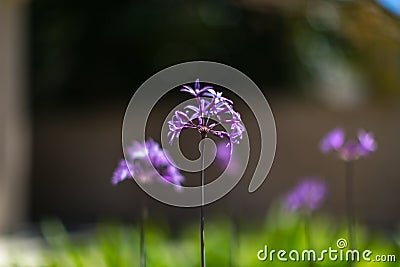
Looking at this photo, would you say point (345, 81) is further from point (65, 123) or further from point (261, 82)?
point (65, 123)

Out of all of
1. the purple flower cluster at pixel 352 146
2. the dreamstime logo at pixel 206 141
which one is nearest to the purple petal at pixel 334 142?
the purple flower cluster at pixel 352 146

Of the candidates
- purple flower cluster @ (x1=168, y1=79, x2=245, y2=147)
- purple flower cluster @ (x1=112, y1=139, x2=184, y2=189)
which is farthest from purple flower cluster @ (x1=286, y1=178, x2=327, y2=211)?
purple flower cluster @ (x1=168, y1=79, x2=245, y2=147)

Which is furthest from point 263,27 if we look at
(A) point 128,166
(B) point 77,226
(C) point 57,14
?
(A) point 128,166

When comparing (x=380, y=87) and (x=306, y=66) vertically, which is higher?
(x=306, y=66)
